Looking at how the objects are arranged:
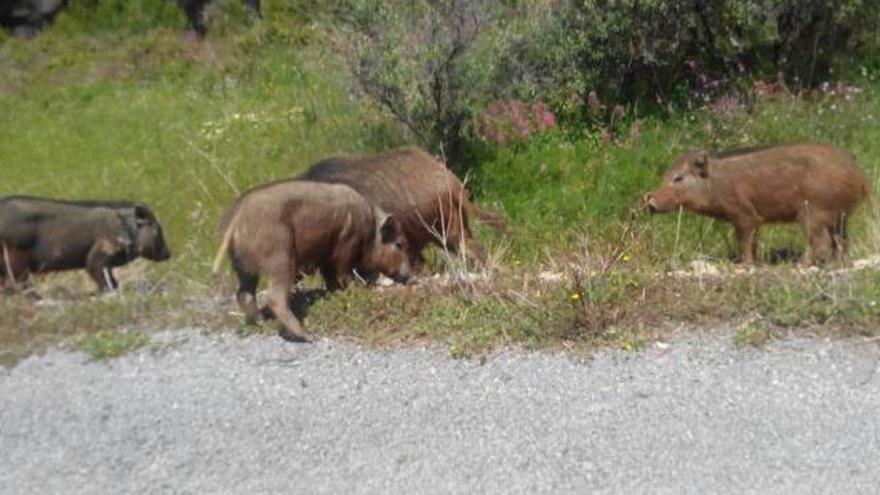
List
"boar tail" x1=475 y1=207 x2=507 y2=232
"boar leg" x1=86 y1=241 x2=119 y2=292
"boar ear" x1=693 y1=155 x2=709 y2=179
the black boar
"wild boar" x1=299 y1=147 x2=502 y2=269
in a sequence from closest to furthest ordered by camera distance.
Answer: "wild boar" x1=299 y1=147 x2=502 y2=269 → "boar ear" x1=693 y1=155 x2=709 y2=179 → "boar leg" x1=86 y1=241 x2=119 y2=292 → "boar tail" x1=475 y1=207 x2=507 y2=232 → the black boar

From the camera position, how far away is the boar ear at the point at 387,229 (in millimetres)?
8438

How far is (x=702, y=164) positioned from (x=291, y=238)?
12.9 feet

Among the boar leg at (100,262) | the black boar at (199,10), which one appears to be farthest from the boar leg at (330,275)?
the black boar at (199,10)

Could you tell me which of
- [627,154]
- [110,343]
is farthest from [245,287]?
[627,154]

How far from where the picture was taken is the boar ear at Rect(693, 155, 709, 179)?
1019 centimetres

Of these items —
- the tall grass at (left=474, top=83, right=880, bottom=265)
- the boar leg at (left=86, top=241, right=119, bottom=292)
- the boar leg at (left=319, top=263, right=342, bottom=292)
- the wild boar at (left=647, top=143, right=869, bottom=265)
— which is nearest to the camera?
the boar leg at (left=319, top=263, right=342, bottom=292)

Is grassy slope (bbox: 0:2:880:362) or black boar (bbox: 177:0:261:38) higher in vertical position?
grassy slope (bbox: 0:2:880:362)

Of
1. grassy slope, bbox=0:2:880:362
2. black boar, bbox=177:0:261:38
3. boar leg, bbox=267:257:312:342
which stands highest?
boar leg, bbox=267:257:312:342

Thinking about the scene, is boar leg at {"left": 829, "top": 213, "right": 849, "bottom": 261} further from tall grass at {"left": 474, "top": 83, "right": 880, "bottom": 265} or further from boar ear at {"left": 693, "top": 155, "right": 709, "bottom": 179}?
tall grass at {"left": 474, "top": 83, "right": 880, "bottom": 265}

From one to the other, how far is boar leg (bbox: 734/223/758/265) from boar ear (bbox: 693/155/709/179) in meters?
0.47

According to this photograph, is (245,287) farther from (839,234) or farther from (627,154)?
(627,154)

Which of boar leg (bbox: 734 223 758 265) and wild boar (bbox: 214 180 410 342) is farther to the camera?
boar leg (bbox: 734 223 758 265)

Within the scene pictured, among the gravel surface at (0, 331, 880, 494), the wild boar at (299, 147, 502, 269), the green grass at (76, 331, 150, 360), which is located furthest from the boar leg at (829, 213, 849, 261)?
the green grass at (76, 331, 150, 360)

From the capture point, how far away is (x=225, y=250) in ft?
25.0
